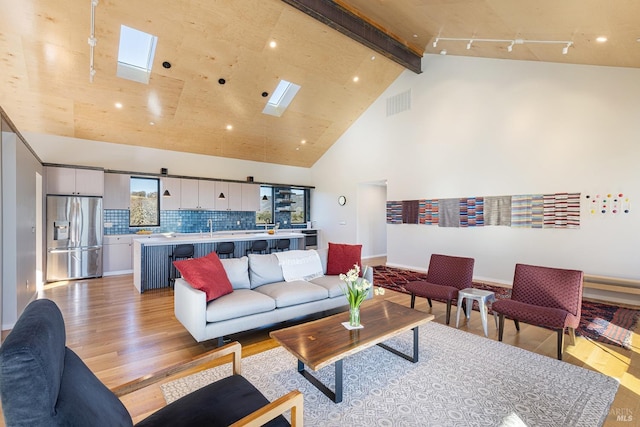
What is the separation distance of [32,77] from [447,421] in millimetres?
7397

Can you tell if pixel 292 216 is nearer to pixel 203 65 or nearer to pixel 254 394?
pixel 203 65

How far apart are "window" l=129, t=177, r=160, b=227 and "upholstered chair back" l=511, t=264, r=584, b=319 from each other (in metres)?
7.69

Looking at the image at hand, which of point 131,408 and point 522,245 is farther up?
point 522,245

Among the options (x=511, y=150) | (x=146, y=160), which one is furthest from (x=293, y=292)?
(x=146, y=160)

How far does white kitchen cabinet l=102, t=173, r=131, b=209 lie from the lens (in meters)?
6.55

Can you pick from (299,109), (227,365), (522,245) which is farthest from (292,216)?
(227,365)

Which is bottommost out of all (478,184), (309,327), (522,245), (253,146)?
(309,327)

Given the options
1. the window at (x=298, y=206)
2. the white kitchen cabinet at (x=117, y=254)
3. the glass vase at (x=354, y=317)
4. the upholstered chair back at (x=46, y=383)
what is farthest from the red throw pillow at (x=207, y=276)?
the window at (x=298, y=206)

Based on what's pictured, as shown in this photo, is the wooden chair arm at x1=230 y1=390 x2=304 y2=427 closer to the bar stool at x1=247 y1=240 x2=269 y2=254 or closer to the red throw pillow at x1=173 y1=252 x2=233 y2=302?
the red throw pillow at x1=173 y1=252 x2=233 y2=302

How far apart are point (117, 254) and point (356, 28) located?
22.3ft

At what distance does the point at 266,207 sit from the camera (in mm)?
9484

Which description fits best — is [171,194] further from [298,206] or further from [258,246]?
[298,206]

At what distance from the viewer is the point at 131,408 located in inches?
82.7

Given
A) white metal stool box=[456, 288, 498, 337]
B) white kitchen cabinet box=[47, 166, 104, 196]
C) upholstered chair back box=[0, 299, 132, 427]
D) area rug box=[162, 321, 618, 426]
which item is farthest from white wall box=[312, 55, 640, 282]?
white kitchen cabinet box=[47, 166, 104, 196]
